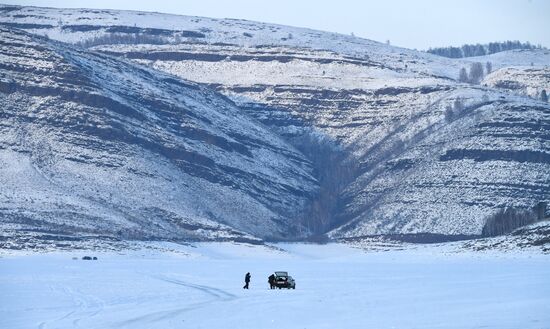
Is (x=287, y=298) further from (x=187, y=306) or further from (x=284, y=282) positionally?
(x=284, y=282)

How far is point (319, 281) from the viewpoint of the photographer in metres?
86.4

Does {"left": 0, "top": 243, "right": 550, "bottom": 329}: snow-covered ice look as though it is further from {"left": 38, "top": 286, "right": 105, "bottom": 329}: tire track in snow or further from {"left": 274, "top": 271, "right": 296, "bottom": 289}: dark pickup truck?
{"left": 274, "top": 271, "right": 296, "bottom": 289}: dark pickup truck

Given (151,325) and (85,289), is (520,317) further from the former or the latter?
(85,289)

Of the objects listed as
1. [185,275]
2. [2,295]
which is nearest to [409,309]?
[2,295]

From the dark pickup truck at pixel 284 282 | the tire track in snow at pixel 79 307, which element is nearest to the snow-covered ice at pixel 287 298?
the tire track in snow at pixel 79 307

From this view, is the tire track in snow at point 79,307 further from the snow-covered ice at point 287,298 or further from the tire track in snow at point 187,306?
the tire track in snow at point 187,306

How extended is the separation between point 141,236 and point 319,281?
100074 mm

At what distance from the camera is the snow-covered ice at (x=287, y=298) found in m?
53.4

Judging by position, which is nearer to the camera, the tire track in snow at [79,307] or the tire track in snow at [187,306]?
the tire track in snow at [79,307]

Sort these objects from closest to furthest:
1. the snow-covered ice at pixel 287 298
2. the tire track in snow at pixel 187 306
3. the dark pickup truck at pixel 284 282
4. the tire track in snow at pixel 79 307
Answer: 1. the snow-covered ice at pixel 287 298
2. the tire track in snow at pixel 79 307
3. the tire track in snow at pixel 187 306
4. the dark pickup truck at pixel 284 282

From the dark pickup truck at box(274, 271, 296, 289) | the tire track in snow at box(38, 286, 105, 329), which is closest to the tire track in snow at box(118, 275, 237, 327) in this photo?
the tire track in snow at box(38, 286, 105, 329)

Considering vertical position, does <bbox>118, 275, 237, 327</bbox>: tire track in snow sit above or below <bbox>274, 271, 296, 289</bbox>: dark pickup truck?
below

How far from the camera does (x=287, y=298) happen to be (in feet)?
218

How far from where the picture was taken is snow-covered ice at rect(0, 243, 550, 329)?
175 ft
